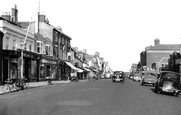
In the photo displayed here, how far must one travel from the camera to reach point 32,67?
141 feet

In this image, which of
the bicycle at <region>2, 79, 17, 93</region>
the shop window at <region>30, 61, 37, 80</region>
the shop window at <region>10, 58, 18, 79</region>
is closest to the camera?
the bicycle at <region>2, 79, 17, 93</region>

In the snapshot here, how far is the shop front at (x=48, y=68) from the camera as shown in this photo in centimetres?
4764

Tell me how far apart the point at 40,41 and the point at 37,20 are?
8.56 metres

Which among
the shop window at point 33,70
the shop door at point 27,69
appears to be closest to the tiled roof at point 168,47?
the shop window at point 33,70

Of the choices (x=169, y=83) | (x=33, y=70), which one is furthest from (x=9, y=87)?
(x=33, y=70)

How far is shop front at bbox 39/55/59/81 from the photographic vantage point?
1876 inches

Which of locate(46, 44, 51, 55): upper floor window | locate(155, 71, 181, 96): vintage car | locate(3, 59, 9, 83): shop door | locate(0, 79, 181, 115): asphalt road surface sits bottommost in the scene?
locate(0, 79, 181, 115): asphalt road surface

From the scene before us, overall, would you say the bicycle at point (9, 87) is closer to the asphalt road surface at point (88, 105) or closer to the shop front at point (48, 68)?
the asphalt road surface at point (88, 105)

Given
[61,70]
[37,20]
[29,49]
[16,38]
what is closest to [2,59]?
[16,38]

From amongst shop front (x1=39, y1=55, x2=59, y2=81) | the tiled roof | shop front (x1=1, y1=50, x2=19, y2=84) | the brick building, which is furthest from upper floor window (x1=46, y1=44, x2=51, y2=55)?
the tiled roof

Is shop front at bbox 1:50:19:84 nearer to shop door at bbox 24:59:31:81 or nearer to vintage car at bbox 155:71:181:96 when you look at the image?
shop door at bbox 24:59:31:81

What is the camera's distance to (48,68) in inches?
2032

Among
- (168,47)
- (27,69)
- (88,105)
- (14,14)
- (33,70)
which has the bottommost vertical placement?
(88,105)

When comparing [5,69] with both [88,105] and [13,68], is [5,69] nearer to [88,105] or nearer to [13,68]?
[13,68]
